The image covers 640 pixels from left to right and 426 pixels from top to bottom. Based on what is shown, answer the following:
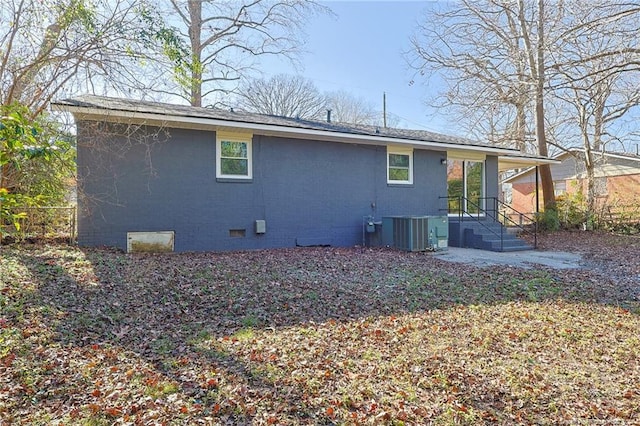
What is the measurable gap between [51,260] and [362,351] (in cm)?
543

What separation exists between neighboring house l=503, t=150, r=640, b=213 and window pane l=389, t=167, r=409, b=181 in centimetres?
1012

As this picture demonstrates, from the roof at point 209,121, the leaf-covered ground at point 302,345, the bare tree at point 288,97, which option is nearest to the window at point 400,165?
the roof at point 209,121

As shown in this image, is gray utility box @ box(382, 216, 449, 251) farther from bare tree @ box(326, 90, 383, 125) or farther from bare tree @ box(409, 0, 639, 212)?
bare tree @ box(326, 90, 383, 125)

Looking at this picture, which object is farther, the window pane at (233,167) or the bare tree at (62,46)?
the window pane at (233,167)

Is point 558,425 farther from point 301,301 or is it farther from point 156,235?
point 156,235

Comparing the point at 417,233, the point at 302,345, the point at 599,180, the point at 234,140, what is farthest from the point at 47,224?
the point at 599,180

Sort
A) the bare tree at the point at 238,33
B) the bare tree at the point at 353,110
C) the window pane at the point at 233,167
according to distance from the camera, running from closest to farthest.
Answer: the window pane at the point at 233,167
the bare tree at the point at 238,33
the bare tree at the point at 353,110

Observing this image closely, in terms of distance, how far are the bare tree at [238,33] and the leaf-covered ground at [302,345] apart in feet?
39.3

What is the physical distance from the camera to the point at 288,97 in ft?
93.8

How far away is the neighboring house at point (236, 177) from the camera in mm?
8156

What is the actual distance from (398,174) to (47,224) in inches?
364

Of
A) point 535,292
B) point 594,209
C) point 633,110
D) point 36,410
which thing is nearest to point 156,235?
point 36,410

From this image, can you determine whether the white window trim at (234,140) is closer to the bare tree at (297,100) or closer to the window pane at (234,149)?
the window pane at (234,149)

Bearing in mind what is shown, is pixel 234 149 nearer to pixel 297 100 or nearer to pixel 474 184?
pixel 474 184
